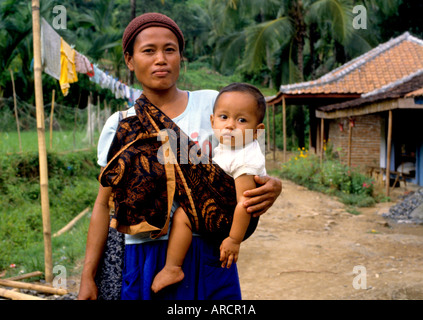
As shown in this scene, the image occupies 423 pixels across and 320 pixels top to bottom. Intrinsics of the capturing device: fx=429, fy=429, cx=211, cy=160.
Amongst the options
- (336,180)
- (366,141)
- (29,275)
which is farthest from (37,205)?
A: (366,141)

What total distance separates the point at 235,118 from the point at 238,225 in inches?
15.0

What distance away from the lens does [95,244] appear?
5.33 feet

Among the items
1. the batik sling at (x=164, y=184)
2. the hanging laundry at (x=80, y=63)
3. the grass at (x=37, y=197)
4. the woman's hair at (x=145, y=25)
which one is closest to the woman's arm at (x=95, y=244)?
the batik sling at (x=164, y=184)

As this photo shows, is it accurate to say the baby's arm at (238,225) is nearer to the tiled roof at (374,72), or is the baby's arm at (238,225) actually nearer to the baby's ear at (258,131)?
the baby's ear at (258,131)

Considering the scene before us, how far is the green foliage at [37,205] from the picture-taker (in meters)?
5.70

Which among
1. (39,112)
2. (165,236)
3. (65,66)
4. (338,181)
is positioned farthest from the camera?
(338,181)

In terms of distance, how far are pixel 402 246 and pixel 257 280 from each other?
2526 millimetres

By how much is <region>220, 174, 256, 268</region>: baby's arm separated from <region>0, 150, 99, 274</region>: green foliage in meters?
4.20

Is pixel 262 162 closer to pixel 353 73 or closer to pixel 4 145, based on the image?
pixel 4 145

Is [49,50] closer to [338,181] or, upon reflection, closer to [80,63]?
[80,63]

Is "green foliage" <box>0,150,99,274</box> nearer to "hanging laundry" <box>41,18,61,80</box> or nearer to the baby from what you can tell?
"hanging laundry" <box>41,18,61,80</box>

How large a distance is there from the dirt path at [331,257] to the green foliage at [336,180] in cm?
77

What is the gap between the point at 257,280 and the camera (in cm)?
532

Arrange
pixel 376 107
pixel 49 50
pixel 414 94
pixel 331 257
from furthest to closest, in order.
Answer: pixel 376 107 → pixel 414 94 → pixel 331 257 → pixel 49 50
